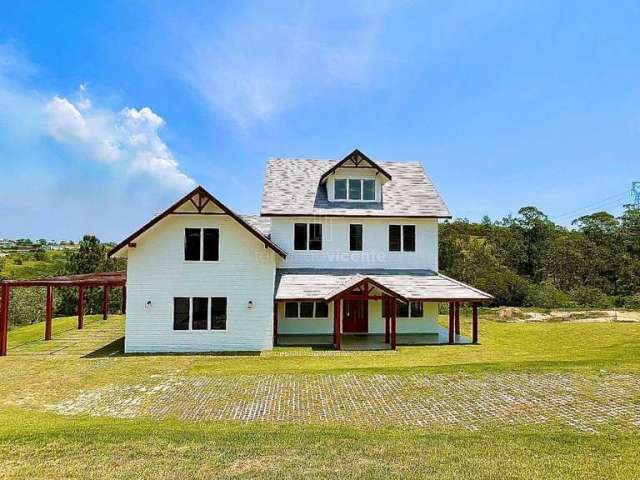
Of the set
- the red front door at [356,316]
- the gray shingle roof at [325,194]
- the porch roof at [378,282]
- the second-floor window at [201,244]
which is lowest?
the red front door at [356,316]

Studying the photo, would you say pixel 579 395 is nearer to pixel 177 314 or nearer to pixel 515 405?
pixel 515 405

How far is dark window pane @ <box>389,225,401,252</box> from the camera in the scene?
2248cm

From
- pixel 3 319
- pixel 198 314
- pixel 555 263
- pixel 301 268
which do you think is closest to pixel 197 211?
pixel 198 314

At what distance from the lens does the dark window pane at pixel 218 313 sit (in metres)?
18.0

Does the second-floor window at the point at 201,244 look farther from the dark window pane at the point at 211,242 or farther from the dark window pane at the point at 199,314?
the dark window pane at the point at 199,314

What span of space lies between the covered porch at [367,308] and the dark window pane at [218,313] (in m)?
2.19

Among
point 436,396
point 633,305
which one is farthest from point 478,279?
point 436,396

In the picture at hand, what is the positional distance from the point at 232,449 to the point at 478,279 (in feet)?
111

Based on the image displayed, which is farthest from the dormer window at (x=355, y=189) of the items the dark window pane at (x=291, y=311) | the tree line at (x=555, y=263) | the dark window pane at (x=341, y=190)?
the tree line at (x=555, y=263)

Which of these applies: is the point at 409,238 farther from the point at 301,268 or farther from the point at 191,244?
the point at 191,244

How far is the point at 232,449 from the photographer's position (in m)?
7.09

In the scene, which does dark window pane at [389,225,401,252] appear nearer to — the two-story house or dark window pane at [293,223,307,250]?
the two-story house

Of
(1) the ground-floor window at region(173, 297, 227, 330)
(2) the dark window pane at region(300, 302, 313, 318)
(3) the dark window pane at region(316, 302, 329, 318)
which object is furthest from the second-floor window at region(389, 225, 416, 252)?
(1) the ground-floor window at region(173, 297, 227, 330)

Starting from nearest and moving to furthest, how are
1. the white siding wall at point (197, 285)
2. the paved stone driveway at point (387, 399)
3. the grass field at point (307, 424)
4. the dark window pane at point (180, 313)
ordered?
the grass field at point (307, 424) < the paved stone driveway at point (387, 399) < the white siding wall at point (197, 285) < the dark window pane at point (180, 313)
